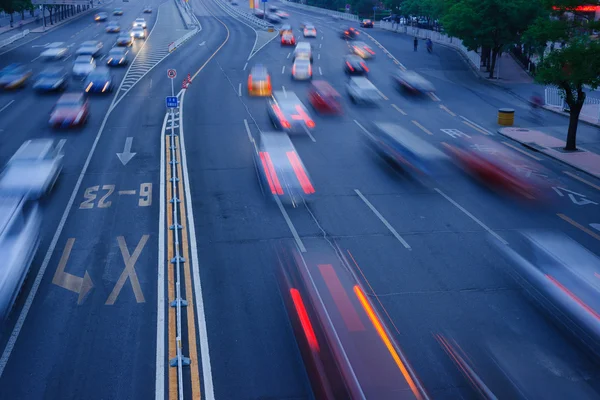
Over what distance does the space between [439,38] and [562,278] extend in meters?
60.6

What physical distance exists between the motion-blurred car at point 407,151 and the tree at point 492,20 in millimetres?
20776

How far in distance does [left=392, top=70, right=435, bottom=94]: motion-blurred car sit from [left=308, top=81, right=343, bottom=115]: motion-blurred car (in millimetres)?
5134

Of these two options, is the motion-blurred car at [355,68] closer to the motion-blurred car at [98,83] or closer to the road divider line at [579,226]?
the motion-blurred car at [98,83]

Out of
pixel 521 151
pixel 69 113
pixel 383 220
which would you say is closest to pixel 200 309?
pixel 383 220

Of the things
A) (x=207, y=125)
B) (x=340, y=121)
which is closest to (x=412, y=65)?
(x=340, y=121)

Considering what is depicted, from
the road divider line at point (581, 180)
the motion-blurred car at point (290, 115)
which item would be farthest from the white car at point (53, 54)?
the road divider line at point (581, 180)

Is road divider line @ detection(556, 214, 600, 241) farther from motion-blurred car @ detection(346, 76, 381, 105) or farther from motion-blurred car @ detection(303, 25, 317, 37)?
→ motion-blurred car @ detection(303, 25, 317, 37)

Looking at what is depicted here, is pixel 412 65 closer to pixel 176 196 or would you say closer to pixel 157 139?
pixel 157 139

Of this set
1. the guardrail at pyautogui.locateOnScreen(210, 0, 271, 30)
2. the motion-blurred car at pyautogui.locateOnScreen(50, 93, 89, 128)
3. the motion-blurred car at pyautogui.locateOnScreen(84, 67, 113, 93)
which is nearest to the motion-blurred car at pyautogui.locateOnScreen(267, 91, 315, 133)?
the motion-blurred car at pyautogui.locateOnScreen(50, 93, 89, 128)

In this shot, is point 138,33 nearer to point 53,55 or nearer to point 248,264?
point 53,55

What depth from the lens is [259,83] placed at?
42.2 m

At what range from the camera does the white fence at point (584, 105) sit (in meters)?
35.3

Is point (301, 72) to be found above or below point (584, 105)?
above

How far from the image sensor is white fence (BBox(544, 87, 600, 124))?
35.3 meters
